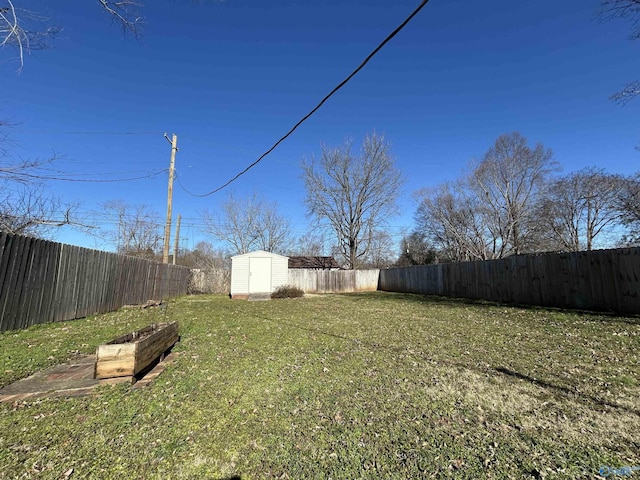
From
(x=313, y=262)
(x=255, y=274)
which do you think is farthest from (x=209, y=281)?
(x=313, y=262)

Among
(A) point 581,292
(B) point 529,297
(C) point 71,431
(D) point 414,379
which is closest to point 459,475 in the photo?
(D) point 414,379

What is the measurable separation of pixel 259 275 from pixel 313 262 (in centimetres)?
946

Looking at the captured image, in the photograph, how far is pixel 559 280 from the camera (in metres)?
9.06

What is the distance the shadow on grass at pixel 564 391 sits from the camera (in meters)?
2.89

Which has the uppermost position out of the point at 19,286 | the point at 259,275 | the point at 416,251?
the point at 416,251

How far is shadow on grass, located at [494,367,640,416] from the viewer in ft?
9.48

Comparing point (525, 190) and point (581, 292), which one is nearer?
point (581, 292)

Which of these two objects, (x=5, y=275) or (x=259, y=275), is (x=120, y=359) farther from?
(x=259, y=275)

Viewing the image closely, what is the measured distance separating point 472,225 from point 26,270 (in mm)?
27780

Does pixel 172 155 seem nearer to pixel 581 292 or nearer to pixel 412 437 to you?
pixel 412 437

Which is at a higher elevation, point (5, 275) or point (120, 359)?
point (5, 275)

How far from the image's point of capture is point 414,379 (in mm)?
3680

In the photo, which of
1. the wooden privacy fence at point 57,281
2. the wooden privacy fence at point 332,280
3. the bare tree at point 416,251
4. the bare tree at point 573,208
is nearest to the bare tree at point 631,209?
the bare tree at point 573,208

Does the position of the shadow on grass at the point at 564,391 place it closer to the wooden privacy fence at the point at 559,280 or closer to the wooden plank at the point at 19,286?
the wooden privacy fence at the point at 559,280
